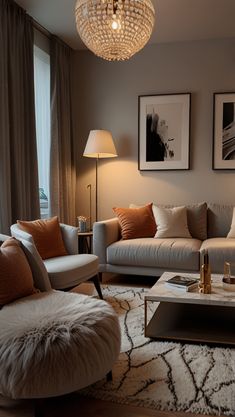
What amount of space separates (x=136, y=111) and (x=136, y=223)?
1.52 meters

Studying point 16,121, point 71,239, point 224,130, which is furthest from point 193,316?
point 224,130

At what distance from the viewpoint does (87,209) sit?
488 cm

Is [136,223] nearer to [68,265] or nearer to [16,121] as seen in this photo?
[68,265]

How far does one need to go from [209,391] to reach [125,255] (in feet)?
6.38

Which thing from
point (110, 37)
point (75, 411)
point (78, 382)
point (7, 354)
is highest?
point (110, 37)

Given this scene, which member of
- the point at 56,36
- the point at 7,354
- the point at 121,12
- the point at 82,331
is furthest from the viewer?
the point at 56,36

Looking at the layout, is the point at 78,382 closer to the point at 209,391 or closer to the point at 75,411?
the point at 75,411

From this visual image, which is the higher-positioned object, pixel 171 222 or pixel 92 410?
pixel 171 222

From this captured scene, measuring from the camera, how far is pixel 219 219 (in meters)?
4.09

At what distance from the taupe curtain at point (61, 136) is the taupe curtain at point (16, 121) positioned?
568 millimetres

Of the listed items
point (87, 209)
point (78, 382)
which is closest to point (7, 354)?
point (78, 382)

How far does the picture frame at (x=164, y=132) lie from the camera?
444 centimetres

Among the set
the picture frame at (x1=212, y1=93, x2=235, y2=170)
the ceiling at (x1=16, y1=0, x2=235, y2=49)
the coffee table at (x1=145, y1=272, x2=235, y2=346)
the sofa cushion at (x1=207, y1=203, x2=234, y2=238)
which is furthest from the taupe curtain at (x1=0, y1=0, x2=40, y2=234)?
the picture frame at (x1=212, y1=93, x2=235, y2=170)

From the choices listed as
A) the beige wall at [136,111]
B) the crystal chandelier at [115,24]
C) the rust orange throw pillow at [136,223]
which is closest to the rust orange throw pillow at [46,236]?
the rust orange throw pillow at [136,223]
